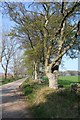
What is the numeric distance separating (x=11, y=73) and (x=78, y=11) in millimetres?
76643

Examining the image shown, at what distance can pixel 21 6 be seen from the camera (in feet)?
76.9

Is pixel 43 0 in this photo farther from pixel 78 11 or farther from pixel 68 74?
pixel 68 74

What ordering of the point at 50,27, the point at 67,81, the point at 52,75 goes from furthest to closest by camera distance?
the point at 67,81 → the point at 50,27 → the point at 52,75

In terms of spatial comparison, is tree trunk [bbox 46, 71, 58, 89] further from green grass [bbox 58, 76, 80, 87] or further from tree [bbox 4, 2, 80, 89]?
green grass [bbox 58, 76, 80, 87]

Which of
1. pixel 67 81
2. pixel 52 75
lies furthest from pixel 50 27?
pixel 67 81

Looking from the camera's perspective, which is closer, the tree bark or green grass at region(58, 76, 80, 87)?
the tree bark

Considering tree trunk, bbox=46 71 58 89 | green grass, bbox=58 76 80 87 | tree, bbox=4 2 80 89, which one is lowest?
green grass, bbox=58 76 80 87

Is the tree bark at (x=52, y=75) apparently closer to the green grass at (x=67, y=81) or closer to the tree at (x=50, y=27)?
the tree at (x=50, y=27)

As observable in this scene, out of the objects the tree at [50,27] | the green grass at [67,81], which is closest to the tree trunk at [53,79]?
the tree at [50,27]

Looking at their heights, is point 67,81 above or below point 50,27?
below

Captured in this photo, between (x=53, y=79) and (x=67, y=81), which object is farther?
(x=67, y=81)

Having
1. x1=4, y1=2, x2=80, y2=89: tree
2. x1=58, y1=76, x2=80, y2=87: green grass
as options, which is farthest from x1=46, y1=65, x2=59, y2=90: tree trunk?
x1=58, y1=76, x2=80, y2=87: green grass

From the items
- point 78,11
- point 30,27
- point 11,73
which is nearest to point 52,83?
point 78,11

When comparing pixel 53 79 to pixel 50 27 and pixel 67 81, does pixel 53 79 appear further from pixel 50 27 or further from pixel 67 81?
pixel 67 81
